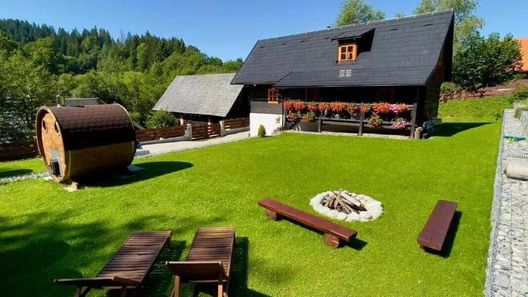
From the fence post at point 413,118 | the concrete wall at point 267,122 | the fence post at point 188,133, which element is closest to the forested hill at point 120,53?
the fence post at point 188,133

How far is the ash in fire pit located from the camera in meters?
7.51

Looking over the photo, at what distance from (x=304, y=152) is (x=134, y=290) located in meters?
11.0

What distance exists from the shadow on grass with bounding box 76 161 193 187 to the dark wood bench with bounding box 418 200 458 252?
918 cm

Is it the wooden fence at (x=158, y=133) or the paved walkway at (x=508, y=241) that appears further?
the wooden fence at (x=158, y=133)

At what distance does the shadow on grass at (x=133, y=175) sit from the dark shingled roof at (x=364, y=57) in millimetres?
10739

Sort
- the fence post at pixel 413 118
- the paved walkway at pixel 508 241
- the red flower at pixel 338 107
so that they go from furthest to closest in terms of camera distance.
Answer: the red flower at pixel 338 107 < the fence post at pixel 413 118 < the paved walkway at pixel 508 241

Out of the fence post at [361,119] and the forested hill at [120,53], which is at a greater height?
the forested hill at [120,53]

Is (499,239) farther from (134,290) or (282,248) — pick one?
(134,290)

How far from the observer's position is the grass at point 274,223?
17.4 feet

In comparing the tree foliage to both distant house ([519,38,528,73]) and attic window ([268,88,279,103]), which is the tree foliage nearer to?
distant house ([519,38,528,73])

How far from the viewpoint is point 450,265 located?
5.60 m

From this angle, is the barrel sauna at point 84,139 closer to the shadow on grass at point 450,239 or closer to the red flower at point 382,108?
the shadow on grass at point 450,239

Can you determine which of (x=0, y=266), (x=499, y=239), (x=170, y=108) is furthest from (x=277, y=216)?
(x=170, y=108)

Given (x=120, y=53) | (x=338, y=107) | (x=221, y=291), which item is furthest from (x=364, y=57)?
(x=120, y=53)
